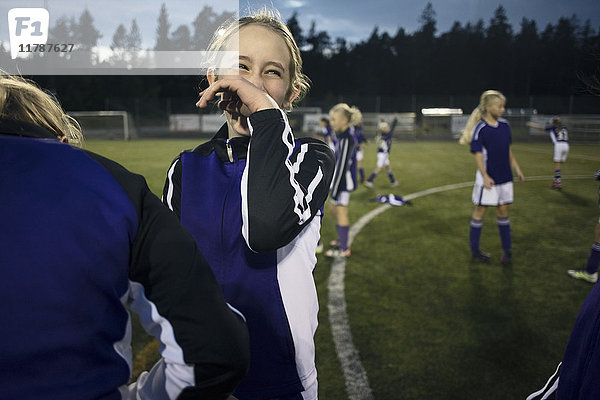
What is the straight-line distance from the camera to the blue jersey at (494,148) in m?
5.30

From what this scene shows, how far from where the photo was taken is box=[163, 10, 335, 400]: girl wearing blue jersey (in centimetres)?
118

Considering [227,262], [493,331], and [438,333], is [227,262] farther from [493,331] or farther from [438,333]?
[493,331]

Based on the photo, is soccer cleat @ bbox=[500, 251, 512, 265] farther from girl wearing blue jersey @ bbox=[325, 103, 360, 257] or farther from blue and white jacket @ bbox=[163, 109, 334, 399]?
blue and white jacket @ bbox=[163, 109, 334, 399]

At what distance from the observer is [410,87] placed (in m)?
57.5

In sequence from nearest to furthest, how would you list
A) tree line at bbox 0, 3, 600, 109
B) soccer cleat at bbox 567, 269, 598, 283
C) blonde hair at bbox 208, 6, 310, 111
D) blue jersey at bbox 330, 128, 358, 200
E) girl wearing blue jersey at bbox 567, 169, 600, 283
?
blonde hair at bbox 208, 6, 310, 111 < girl wearing blue jersey at bbox 567, 169, 600, 283 < soccer cleat at bbox 567, 269, 598, 283 < blue jersey at bbox 330, 128, 358, 200 < tree line at bbox 0, 3, 600, 109

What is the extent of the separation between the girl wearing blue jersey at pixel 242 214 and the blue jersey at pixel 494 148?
456 centimetres

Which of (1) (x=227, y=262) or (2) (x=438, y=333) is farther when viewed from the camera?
(2) (x=438, y=333)

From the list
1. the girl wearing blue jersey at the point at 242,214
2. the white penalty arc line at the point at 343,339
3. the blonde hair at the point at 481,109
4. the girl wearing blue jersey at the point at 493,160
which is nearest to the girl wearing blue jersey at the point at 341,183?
the white penalty arc line at the point at 343,339

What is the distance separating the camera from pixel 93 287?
0.74 m

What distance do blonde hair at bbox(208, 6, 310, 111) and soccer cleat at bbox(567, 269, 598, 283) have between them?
487cm

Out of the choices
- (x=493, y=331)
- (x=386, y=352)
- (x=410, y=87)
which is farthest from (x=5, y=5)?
(x=410, y=87)

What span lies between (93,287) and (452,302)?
4.15 meters

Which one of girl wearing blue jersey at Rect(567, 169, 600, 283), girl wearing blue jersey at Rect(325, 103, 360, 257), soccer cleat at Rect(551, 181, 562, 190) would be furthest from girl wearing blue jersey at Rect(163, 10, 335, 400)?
soccer cleat at Rect(551, 181, 562, 190)

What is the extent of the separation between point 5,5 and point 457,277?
4874mm
